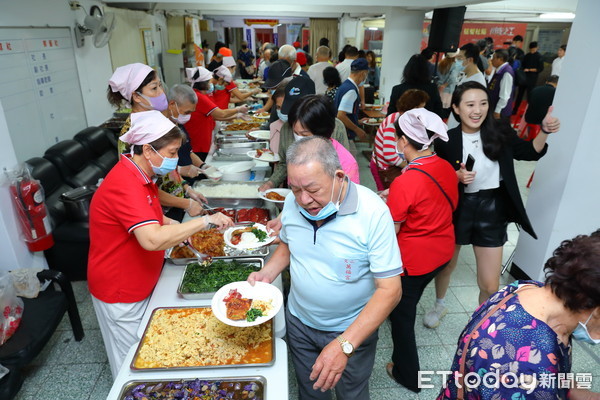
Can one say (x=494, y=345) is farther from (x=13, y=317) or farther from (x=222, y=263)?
(x=13, y=317)

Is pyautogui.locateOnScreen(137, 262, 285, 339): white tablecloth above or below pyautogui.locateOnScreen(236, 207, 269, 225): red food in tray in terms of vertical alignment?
below

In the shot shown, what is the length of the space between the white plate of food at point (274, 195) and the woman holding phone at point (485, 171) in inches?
41.6

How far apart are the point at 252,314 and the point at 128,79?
173 centimetres

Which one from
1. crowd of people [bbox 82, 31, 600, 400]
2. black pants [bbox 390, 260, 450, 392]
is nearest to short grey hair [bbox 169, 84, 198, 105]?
crowd of people [bbox 82, 31, 600, 400]

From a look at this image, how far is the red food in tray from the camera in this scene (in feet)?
8.28

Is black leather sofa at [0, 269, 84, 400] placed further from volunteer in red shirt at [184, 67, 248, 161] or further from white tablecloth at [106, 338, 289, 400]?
volunteer in red shirt at [184, 67, 248, 161]

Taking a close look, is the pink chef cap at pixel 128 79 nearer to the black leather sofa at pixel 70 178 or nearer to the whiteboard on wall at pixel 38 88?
the black leather sofa at pixel 70 178

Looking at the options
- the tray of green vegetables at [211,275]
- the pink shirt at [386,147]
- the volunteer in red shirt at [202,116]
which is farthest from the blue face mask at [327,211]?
the volunteer in red shirt at [202,116]

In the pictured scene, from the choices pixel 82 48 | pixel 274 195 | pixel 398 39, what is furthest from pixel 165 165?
pixel 398 39

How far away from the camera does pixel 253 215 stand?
2.57 meters

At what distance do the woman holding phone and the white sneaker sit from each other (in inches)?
16.2

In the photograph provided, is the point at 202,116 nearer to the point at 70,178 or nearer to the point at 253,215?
the point at 70,178

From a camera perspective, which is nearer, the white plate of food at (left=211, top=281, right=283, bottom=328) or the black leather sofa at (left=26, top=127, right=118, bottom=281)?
the white plate of food at (left=211, top=281, right=283, bottom=328)

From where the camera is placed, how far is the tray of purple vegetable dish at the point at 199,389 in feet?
4.43
